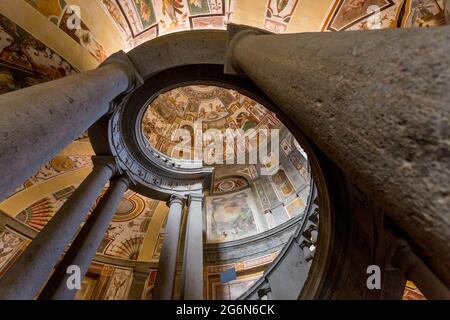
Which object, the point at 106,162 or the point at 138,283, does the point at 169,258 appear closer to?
the point at 106,162

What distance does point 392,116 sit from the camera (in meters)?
0.87

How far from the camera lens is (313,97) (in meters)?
1.38

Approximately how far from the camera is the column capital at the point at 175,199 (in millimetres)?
6938

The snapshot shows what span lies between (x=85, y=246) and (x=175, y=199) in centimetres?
310

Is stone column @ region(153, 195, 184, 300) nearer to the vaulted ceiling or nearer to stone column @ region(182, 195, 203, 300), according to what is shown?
stone column @ region(182, 195, 203, 300)

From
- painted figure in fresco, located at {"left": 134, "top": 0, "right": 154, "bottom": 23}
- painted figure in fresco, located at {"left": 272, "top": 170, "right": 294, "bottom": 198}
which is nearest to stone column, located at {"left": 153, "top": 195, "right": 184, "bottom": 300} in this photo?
painted figure in fresco, located at {"left": 272, "top": 170, "right": 294, "bottom": 198}

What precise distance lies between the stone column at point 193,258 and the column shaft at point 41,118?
297cm

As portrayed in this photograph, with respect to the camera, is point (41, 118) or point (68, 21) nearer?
point (41, 118)

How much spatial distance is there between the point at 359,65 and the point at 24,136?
6.97 feet

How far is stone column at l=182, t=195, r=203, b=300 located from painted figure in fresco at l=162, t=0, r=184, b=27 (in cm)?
487

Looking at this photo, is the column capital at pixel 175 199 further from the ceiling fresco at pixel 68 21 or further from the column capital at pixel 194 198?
the ceiling fresco at pixel 68 21

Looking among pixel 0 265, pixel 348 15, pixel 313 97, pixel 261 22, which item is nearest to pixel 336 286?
pixel 313 97

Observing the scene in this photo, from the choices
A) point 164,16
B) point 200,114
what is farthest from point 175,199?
point 200,114

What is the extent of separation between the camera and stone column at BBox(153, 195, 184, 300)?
14.3 ft
